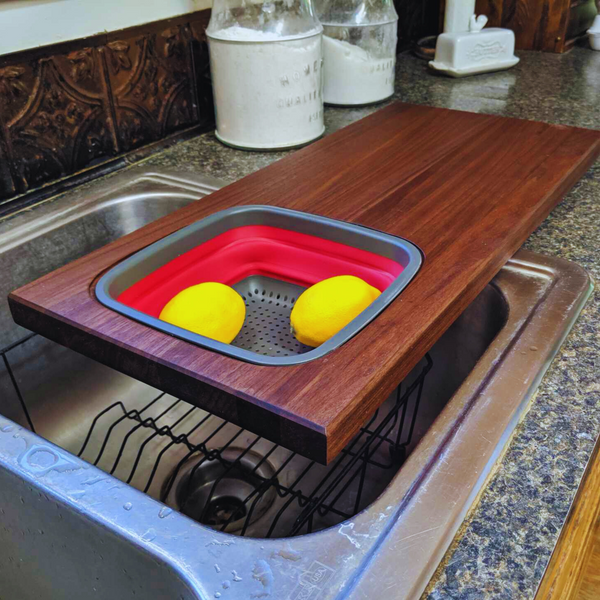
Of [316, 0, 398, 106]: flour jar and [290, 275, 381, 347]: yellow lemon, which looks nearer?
[290, 275, 381, 347]: yellow lemon

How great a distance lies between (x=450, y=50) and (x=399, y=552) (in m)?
A: 1.29

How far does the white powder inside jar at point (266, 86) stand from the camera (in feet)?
3.11

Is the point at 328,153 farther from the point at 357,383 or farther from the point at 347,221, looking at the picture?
the point at 357,383

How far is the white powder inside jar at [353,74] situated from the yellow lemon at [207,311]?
0.74 m

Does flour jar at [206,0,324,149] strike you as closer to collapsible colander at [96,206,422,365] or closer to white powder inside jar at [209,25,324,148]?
white powder inside jar at [209,25,324,148]

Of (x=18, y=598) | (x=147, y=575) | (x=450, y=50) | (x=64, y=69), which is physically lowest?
(x=18, y=598)

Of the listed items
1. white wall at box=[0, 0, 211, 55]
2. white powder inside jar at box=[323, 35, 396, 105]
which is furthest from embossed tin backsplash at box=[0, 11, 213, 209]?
white powder inside jar at box=[323, 35, 396, 105]

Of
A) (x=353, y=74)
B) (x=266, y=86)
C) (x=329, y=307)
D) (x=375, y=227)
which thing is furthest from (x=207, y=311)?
(x=353, y=74)

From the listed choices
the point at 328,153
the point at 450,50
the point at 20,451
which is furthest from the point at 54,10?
the point at 450,50

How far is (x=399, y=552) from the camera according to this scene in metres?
0.42

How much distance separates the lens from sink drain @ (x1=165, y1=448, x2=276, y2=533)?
75 centimetres

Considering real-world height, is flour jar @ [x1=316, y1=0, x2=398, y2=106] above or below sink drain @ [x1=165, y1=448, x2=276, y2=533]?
above

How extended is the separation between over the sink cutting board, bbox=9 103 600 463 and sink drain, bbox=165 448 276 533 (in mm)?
273

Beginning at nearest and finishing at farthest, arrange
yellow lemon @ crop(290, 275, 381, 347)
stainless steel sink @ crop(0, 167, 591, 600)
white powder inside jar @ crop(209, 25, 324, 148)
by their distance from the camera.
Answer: stainless steel sink @ crop(0, 167, 591, 600), yellow lemon @ crop(290, 275, 381, 347), white powder inside jar @ crop(209, 25, 324, 148)
